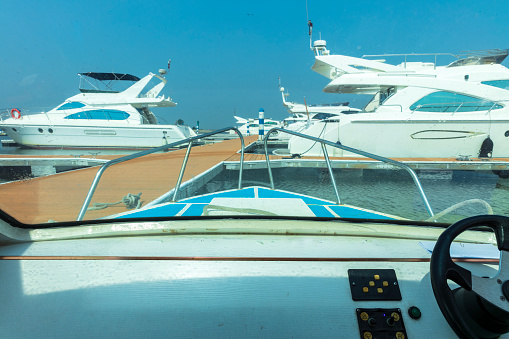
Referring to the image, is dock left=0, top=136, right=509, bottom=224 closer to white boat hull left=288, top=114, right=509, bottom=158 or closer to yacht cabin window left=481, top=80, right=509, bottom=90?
white boat hull left=288, top=114, right=509, bottom=158

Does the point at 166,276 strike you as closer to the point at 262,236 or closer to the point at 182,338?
the point at 182,338

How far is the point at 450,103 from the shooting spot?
322 inches

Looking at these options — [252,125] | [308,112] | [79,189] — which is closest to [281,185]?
[79,189]

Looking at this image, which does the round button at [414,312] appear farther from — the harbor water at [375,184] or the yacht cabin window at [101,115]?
the yacht cabin window at [101,115]

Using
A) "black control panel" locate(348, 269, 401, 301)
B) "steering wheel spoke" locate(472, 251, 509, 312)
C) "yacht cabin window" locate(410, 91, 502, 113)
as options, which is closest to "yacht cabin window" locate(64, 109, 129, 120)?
"yacht cabin window" locate(410, 91, 502, 113)

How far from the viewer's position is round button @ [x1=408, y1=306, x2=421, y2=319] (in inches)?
36.6

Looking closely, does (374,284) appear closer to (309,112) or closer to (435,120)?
(435,120)

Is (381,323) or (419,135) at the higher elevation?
(381,323)

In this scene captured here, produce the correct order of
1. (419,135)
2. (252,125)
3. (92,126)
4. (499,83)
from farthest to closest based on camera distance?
(252,125) < (92,126) < (499,83) < (419,135)

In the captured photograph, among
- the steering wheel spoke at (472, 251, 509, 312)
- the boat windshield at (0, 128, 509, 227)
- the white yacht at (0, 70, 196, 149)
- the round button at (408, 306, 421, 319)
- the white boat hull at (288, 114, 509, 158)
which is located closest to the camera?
the steering wheel spoke at (472, 251, 509, 312)

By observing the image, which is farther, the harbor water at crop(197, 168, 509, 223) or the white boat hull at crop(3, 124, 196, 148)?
the white boat hull at crop(3, 124, 196, 148)

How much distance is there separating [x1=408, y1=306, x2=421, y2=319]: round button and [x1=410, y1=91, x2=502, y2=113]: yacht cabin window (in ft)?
29.4

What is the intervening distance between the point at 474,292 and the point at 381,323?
30 centimetres

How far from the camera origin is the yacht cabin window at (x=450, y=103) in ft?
26.5
